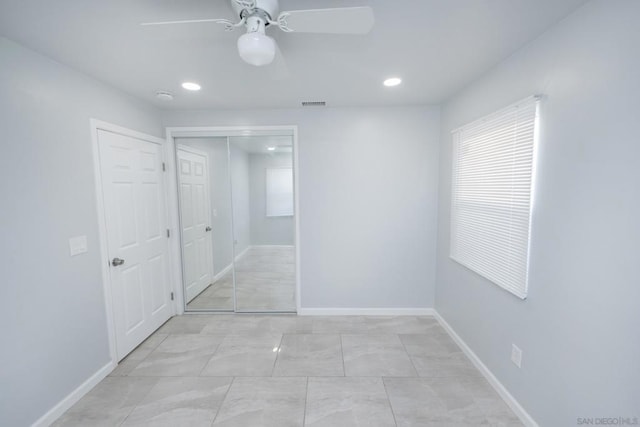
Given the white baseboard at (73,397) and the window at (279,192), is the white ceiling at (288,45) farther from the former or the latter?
the white baseboard at (73,397)

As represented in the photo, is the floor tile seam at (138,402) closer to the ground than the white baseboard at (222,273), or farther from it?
closer to the ground

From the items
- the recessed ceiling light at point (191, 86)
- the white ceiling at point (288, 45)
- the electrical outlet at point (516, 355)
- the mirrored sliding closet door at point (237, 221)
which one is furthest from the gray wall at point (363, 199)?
the electrical outlet at point (516, 355)

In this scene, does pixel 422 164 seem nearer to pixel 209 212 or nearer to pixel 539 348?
pixel 539 348

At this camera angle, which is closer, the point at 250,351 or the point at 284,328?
the point at 250,351

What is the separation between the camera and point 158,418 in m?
1.76

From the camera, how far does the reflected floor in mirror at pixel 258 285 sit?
134 inches

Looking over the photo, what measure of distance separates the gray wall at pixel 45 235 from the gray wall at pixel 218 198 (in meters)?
1.53

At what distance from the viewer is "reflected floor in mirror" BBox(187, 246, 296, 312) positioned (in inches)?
134

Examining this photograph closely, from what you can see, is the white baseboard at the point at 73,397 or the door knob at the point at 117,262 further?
the door knob at the point at 117,262

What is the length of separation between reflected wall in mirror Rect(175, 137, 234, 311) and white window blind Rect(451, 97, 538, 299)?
8.59 ft

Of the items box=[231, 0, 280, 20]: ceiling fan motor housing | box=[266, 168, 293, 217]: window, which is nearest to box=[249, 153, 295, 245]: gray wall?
box=[266, 168, 293, 217]: window

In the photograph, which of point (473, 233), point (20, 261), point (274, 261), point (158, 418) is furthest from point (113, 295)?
point (473, 233)

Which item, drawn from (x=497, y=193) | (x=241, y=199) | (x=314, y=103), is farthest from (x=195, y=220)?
(x=497, y=193)

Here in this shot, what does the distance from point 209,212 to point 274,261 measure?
1444 mm
